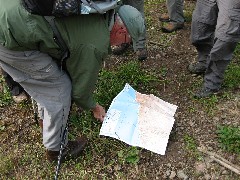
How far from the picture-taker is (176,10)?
476 centimetres

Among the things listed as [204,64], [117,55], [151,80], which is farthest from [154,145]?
[117,55]

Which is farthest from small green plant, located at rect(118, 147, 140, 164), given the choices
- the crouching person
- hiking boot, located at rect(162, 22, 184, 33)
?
hiking boot, located at rect(162, 22, 184, 33)

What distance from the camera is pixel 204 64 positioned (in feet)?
13.5

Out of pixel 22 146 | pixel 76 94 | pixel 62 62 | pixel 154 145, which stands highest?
pixel 62 62

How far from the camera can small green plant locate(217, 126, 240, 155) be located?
3322mm

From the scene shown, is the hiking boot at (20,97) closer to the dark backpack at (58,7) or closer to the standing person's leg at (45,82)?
the standing person's leg at (45,82)

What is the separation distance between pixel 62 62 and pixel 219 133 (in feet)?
5.83

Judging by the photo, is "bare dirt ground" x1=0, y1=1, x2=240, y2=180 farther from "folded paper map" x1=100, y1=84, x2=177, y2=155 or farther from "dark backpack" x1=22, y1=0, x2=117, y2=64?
"dark backpack" x1=22, y1=0, x2=117, y2=64

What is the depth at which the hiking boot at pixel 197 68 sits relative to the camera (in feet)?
13.5

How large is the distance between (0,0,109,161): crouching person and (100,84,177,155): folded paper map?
0.52 meters

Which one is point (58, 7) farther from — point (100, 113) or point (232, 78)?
point (232, 78)

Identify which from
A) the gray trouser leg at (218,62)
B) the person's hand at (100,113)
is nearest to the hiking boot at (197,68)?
the gray trouser leg at (218,62)

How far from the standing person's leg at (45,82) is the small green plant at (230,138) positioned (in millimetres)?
1537

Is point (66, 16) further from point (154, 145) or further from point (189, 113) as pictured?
point (189, 113)
